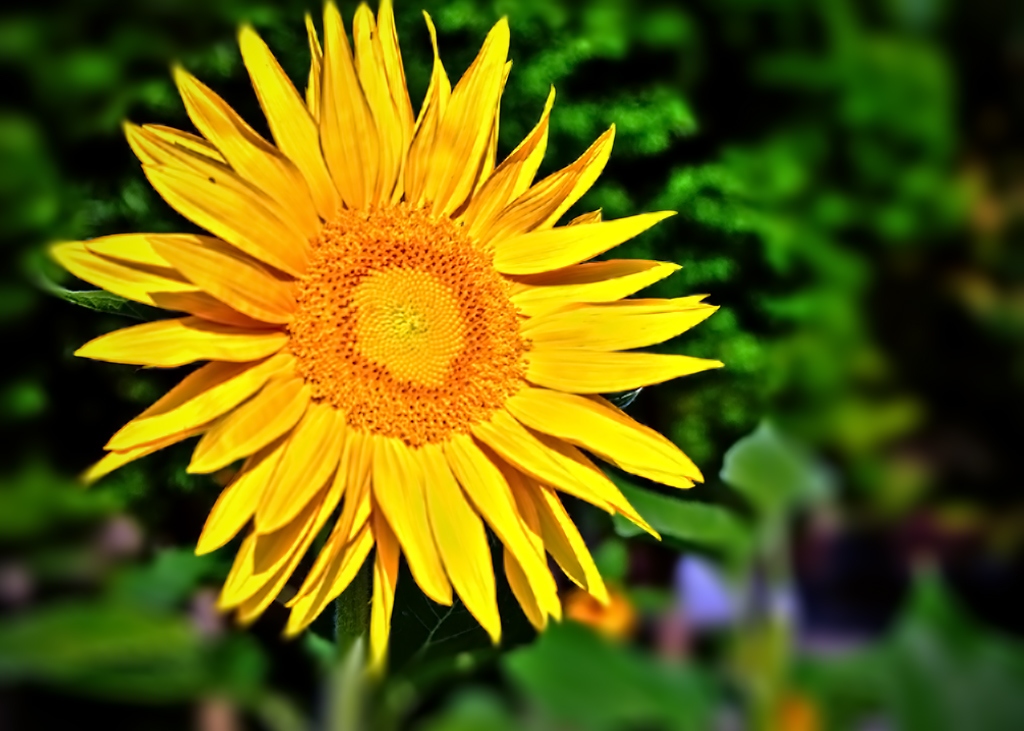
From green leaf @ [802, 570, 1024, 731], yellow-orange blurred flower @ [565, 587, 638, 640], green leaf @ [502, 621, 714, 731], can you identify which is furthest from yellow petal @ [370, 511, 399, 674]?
green leaf @ [802, 570, 1024, 731]

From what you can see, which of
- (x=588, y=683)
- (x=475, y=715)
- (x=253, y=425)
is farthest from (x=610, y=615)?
(x=253, y=425)

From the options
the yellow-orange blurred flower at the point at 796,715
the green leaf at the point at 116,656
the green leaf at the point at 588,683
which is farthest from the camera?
the yellow-orange blurred flower at the point at 796,715

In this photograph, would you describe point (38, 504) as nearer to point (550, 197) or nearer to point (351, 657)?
point (351, 657)

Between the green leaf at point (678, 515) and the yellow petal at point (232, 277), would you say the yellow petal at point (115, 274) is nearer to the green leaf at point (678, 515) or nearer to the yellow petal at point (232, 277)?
the yellow petal at point (232, 277)

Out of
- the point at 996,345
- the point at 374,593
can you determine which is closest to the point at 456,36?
the point at 374,593

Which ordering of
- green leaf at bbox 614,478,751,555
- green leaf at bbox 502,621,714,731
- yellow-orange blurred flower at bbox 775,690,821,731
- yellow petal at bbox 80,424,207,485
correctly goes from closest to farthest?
yellow petal at bbox 80,424,207,485 < green leaf at bbox 614,478,751,555 < green leaf at bbox 502,621,714,731 < yellow-orange blurred flower at bbox 775,690,821,731

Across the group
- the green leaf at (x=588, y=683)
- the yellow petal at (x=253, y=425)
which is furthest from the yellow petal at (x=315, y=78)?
the green leaf at (x=588, y=683)

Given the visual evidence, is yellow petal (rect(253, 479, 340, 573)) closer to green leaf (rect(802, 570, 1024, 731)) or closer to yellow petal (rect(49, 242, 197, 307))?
yellow petal (rect(49, 242, 197, 307))
